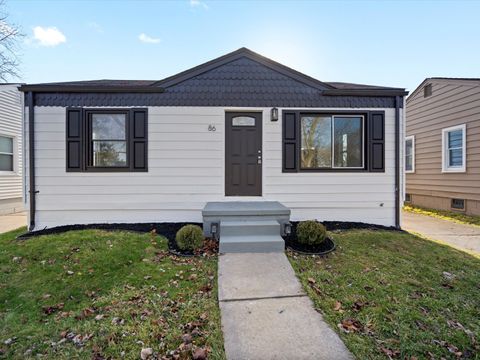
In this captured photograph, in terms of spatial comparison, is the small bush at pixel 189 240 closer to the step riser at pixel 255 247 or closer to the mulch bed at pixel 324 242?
the step riser at pixel 255 247

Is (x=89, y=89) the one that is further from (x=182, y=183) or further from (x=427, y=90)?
(x=427, y=90)

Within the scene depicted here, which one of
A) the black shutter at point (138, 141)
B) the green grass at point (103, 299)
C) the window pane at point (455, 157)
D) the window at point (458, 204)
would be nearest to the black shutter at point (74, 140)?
the black shutter at point (138, 141)

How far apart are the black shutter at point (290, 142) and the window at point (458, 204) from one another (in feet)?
21.3

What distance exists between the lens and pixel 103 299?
10.0 feet

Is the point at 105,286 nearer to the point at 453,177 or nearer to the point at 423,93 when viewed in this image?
the point at 453,177

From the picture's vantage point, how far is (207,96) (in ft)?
19.4

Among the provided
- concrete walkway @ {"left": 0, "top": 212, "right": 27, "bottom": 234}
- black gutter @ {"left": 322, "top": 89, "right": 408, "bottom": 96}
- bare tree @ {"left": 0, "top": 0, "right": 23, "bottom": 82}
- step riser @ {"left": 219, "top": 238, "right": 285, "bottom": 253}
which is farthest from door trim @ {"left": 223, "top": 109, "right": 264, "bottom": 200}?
bare tree @ {"left": 0, "top": 0, "right": 23, "bottom": 82}

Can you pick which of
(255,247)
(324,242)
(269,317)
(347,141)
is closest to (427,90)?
(347,141)

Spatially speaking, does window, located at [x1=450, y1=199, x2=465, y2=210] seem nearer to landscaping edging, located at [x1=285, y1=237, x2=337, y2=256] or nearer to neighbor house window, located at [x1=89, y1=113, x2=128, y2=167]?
landscaping edging, located at [x1=285, y1=237, x2=337, y2=256]

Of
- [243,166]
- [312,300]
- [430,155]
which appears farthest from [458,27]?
[312,300]

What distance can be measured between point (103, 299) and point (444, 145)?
35.2ft

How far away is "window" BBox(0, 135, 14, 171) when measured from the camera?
8.63m

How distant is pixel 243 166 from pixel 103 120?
11.2 ft

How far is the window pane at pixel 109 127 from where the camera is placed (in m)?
5.87
